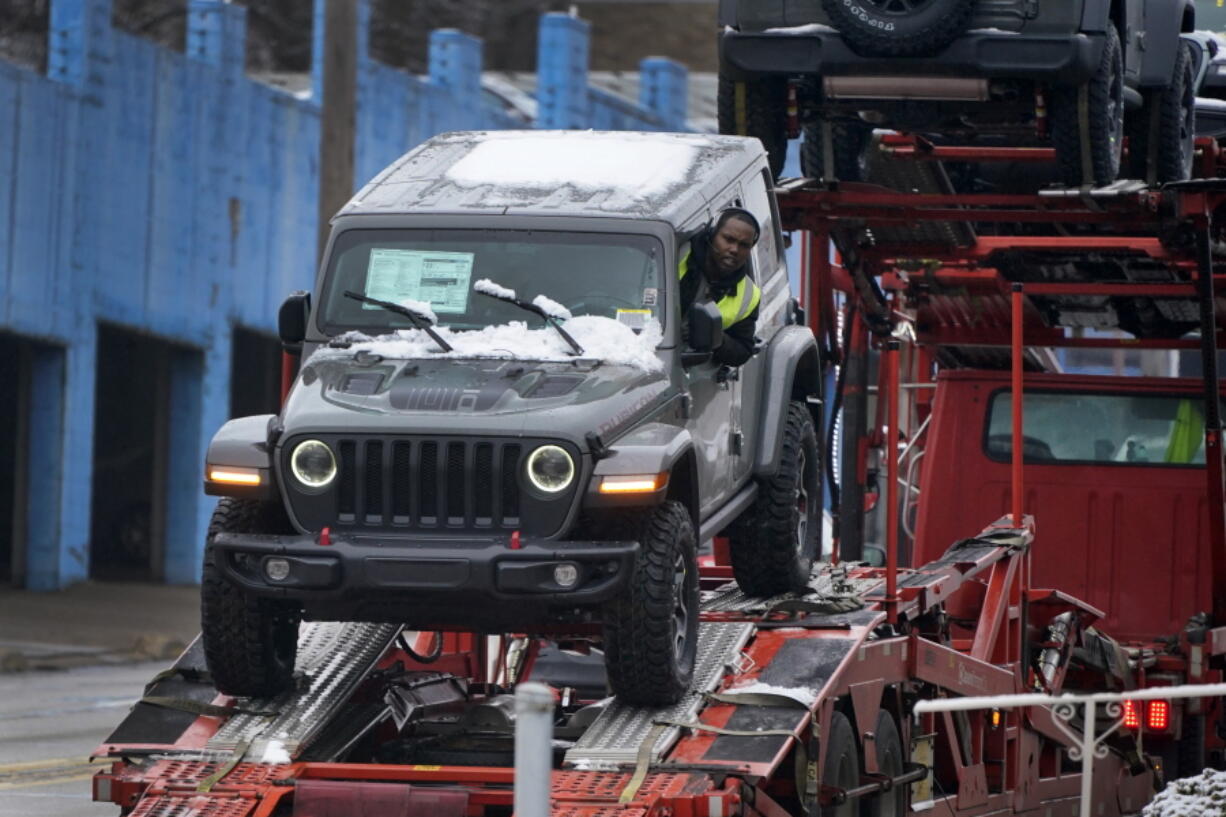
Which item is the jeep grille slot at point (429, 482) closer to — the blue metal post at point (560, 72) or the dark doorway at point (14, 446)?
the dark doorway at point (14, 446)

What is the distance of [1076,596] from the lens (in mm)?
14172

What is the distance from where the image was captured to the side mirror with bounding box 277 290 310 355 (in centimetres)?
996

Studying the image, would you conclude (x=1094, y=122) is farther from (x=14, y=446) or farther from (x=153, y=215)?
(x=14, y=446)

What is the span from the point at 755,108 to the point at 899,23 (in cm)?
110

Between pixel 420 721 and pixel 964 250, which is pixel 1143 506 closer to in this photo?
pixel 964 250

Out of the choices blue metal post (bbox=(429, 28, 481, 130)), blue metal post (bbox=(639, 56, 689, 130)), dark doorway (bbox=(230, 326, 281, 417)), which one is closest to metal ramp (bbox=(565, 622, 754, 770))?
dark doorway (bbox=(230, 326, 281, 417))

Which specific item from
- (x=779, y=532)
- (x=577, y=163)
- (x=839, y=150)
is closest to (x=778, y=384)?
(x=779, y=532)

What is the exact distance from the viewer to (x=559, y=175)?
10359 millimetres

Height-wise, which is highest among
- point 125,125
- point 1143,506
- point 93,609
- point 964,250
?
A: point 125,125

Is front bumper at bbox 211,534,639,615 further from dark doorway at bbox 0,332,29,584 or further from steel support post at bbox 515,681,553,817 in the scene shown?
dark doorway at bbox 0,332,29,584

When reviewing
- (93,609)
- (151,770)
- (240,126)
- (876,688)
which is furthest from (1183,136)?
(240,126)

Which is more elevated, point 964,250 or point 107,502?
point 964,250

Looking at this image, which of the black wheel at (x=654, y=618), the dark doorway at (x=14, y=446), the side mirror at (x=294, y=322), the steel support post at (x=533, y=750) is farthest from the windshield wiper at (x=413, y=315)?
the dark doorway at (x=14, y=446)

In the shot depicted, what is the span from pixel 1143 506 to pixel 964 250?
5.66 ft
